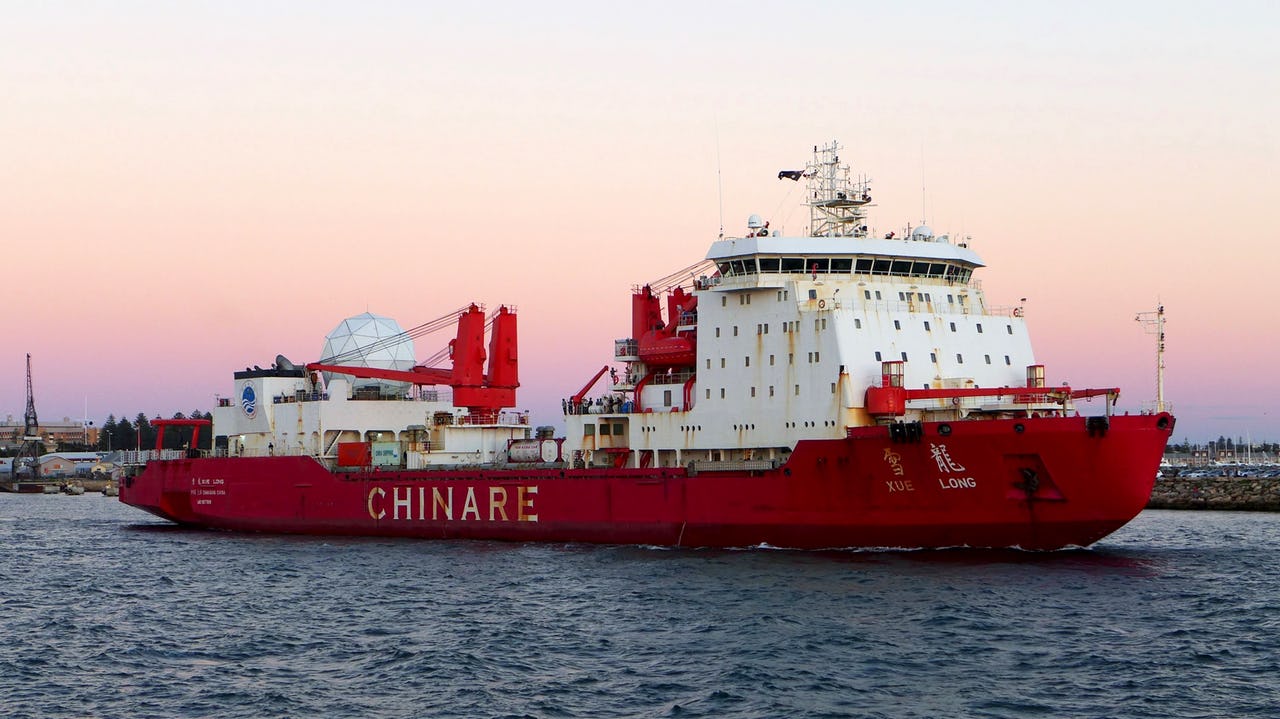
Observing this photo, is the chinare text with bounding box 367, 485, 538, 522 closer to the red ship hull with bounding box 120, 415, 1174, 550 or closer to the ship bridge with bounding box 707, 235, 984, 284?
the red ship hull with bounding box 120, 415, 1174, 550

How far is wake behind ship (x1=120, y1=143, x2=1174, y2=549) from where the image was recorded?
28.3 metres

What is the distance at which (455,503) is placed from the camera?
122 ft

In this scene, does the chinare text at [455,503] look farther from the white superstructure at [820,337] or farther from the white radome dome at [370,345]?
the white radome dome at [370,345]

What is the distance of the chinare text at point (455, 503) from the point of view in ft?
117

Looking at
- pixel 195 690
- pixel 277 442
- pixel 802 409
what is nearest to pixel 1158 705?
pixel 195 690

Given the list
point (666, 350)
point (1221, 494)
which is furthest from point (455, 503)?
point (1221, 494)

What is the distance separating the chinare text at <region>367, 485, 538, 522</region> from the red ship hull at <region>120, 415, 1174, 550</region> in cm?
4

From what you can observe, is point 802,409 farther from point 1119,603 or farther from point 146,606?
point 146,606

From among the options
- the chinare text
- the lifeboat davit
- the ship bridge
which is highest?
the ship bridge

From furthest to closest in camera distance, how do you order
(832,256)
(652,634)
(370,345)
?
(370,345)
(832,256)
(652,634)

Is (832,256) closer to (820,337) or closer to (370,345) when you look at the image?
(820,337)

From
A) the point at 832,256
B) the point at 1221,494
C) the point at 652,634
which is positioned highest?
the point at 832,256

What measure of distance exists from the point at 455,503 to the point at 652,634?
1672 centimetres

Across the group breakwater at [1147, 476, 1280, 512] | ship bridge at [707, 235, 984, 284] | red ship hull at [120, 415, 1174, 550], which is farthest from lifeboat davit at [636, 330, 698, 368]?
breakwater at [1147, 476, 1280, 512]
